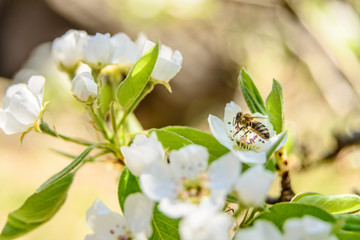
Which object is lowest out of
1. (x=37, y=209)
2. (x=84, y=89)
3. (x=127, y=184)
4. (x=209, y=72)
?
(x=209, y=72)

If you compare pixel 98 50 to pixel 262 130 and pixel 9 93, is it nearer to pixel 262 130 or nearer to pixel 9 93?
pixel 9 93

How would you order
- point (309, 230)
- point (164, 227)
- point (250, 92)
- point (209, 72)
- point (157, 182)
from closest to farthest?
point (309, 230) < point (157, 182) < point (164, 227) < point (250, 92) < point (209, 72)

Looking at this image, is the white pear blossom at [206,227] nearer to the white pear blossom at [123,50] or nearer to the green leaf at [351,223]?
the green leaf at [351,223]

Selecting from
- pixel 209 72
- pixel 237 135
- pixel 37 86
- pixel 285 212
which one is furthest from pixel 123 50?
pixel 209 72

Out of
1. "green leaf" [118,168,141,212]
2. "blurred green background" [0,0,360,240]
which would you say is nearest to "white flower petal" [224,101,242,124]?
"green leaf" [118,168,141,212]

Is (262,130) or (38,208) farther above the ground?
(262,130)

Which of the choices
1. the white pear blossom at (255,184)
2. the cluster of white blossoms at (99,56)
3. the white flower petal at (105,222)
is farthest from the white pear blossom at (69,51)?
the white pear blossom at (255,184)
